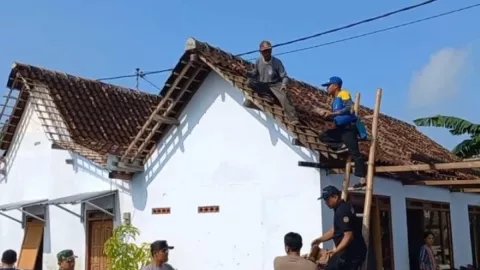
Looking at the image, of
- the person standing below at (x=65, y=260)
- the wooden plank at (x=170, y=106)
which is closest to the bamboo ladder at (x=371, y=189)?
the person standing below at (x=65, y=260)

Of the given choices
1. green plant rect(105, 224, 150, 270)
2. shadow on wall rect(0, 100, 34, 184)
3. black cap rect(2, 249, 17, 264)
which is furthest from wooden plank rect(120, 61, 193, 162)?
black cap rect(2, 249, 17, 264)

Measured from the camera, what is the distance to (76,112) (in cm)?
1627

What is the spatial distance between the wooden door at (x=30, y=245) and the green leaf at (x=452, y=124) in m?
11.8

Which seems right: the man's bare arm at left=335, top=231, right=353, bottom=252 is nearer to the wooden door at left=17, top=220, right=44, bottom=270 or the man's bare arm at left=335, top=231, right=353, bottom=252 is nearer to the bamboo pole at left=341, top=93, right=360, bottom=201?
the bamboo pole at left=341, top=93, right=360, bottom=201

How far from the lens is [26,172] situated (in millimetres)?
16734

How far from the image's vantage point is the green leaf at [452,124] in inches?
796

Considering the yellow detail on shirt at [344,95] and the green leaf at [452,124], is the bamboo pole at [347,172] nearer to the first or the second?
the yellow detail on shirt at [344,95]

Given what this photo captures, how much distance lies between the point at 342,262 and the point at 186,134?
255 inches

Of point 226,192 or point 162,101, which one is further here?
point 162,101

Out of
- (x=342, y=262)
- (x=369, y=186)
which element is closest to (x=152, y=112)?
(x=369, y=186)

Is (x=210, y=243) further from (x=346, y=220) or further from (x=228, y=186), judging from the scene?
(x=346, y=220)

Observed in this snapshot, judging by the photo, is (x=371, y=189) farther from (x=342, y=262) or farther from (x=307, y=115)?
(x=307, y=115)

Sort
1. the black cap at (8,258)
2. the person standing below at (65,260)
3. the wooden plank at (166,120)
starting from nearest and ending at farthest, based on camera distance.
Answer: the person standing below at (65,260), the black cap at (8,258), the wooden plank at (166,120)

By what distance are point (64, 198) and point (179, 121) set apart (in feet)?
11.7
